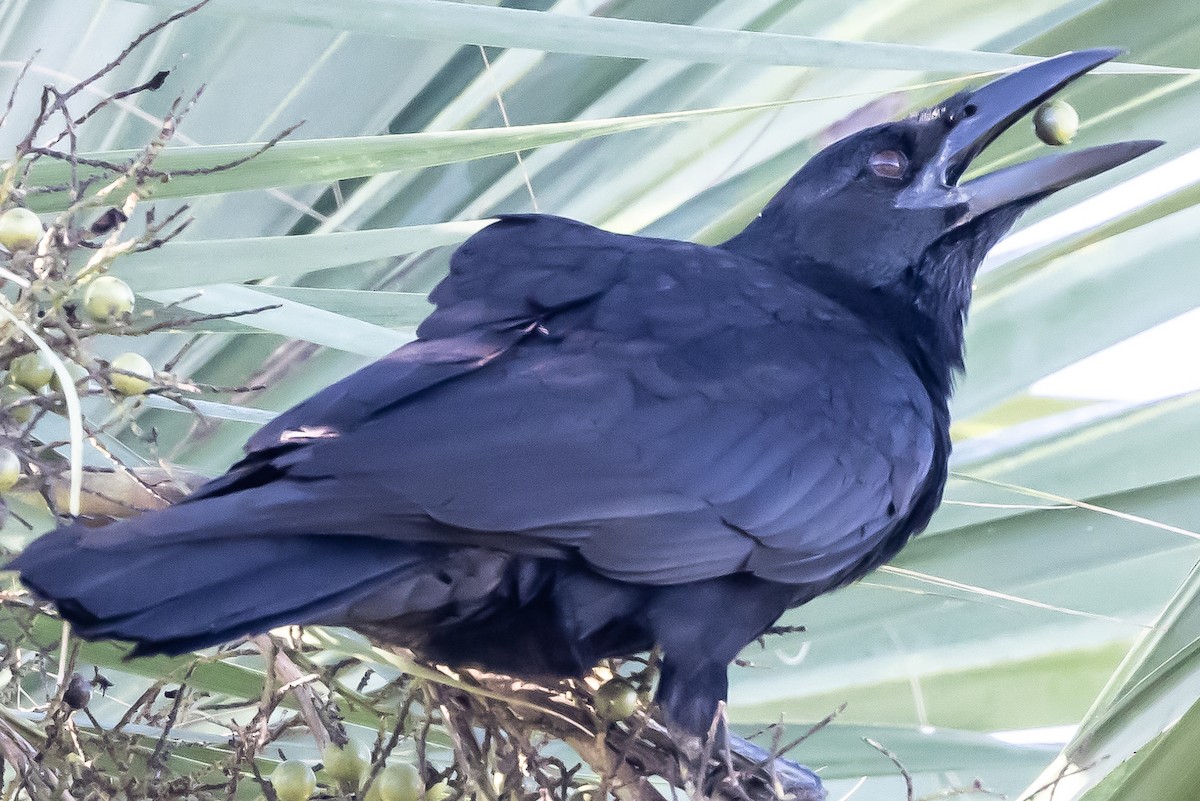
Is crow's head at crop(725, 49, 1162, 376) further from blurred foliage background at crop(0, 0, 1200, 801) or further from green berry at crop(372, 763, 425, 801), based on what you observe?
green berry at crop(372, 763, 425, 801)

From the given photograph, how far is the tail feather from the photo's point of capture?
132 cm

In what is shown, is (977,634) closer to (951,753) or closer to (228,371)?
(951,753)

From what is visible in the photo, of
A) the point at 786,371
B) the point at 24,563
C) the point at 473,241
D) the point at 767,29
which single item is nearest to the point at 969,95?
the point at 767,29

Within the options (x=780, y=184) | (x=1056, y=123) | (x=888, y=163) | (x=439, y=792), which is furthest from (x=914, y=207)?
(x=439, y=792)

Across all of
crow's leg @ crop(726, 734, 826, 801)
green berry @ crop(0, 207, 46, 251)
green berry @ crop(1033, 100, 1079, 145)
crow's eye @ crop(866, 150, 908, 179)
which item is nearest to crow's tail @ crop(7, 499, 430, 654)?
green berry @ crop(0, 207, 46, 251)

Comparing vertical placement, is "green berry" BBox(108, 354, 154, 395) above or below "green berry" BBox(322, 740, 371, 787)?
above

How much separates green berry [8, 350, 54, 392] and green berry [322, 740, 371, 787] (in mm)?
485

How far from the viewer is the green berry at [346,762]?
150 centimetres

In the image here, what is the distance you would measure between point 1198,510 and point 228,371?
1612 millimetres

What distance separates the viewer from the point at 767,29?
236 cm

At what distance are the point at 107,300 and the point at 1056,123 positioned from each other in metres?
1.48

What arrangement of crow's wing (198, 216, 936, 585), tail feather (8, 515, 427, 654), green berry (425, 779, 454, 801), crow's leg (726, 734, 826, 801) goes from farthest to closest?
crow's leg (726, 734, 826, 801) → crow's wing (198, 216, 936, 585) → green berry (425, 779, 454, 801) → tail feather (8, 515, 427, 654)

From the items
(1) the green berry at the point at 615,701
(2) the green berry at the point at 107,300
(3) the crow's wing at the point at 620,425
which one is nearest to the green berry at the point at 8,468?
(2) the green berry at the point at 107,300

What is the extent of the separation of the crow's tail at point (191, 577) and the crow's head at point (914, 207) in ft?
4.15
